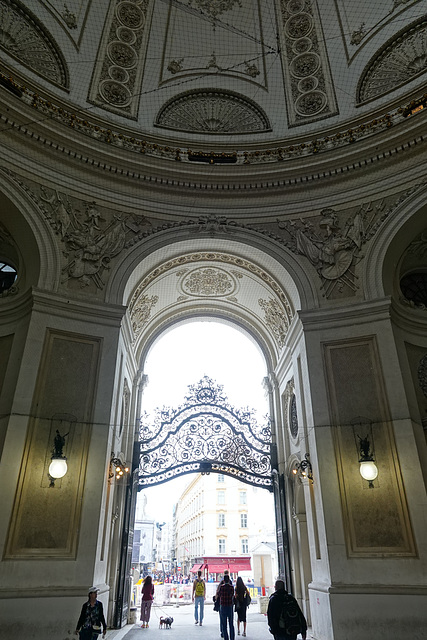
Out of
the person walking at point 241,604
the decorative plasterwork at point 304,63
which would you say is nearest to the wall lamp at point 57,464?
the person walking at point 241,604

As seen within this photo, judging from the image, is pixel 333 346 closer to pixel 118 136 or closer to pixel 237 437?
pixel 237 437

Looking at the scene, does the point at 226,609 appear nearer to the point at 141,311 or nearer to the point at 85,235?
the point at 141,311

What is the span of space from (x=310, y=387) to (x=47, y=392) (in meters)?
5.13

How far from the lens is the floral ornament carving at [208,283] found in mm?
12156

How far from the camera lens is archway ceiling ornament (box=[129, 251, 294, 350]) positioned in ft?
36.5

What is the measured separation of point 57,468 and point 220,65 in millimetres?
11901

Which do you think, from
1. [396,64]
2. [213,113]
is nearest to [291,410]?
[213,113]

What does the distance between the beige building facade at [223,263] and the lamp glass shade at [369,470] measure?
66mm

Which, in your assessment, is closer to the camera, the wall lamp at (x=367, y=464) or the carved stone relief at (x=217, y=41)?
the wall lamp at (x=367, y=464)

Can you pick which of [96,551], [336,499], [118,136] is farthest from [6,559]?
[118,136]

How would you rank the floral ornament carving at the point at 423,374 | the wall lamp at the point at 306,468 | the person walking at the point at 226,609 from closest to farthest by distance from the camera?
the person walking at the point at 226,609 < the wall lamp at the point at 306,468 < the floral ornament carving at the point at 423,374

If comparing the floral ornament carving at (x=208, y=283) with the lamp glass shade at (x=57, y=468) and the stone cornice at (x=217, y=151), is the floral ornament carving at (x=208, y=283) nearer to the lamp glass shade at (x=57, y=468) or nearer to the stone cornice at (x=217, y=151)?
the stone cornice at (x=217, y=151)

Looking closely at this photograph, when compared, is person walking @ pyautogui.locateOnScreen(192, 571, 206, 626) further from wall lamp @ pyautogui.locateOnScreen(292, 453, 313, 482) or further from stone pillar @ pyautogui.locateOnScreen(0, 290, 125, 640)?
wall lamp @ pyautogui.locateOnScreen(292, 453, 313, 482)

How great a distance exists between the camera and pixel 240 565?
29.1 m
